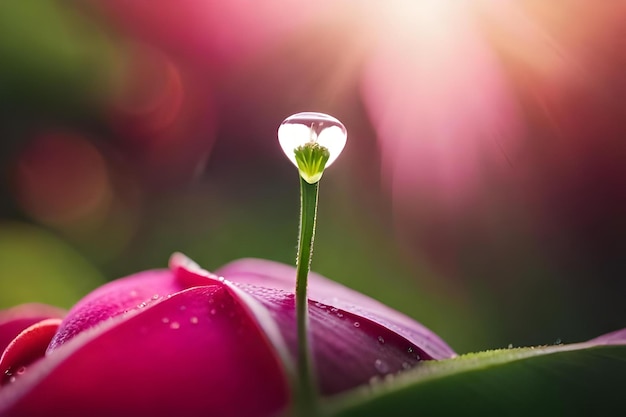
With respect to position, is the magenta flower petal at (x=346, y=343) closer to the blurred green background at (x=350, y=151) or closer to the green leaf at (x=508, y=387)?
the green leaf at (x=508, y=387)

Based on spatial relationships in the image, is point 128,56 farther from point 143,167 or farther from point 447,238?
point 447,238

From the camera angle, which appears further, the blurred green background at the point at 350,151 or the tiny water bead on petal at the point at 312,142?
the blurred green background at the point at 350,151

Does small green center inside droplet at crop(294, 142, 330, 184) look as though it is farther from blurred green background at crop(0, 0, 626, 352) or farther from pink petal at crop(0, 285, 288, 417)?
blurred green background at crop(0, 0, 626, 352)

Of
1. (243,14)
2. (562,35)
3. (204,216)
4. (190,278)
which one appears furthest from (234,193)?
(190,278)

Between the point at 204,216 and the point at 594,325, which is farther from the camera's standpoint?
the point at 204,216

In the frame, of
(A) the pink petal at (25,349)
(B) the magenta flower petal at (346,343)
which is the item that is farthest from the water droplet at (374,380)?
(A) the pink petal at (25,349)

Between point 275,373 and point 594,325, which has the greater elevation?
point 594,325
